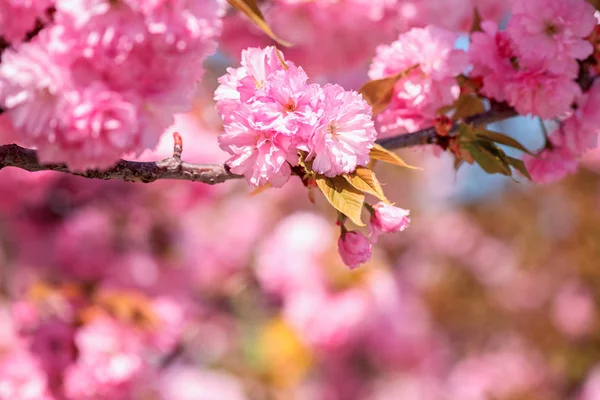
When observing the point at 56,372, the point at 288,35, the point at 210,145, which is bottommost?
the point at 56,372

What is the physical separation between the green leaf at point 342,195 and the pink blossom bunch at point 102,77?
7.2 inches

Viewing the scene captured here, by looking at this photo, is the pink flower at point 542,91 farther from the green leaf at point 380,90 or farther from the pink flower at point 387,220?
the pink flower at point 387,220

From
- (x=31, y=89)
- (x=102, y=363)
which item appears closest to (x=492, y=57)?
(x=31, y=89)

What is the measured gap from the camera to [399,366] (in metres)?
3.30

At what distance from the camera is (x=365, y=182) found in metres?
0.75

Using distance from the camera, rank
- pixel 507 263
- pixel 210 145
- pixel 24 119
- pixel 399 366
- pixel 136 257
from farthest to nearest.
Result: pixel 507 263 < pixel 399 366 < pixel 210 145 < pixel 136 257 < pixel 24 119

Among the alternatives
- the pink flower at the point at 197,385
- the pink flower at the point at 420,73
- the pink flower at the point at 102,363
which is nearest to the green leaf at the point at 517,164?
the pink flower at the point at 420,73

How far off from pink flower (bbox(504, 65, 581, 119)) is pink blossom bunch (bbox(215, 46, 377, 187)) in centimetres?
28

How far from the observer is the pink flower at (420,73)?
0.92m

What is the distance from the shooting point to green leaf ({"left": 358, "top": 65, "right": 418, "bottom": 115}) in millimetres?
909

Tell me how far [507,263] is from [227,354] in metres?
2.00

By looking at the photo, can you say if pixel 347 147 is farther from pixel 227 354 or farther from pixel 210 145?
pixel 227 354

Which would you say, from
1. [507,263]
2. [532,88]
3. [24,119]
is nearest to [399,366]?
[507,263]

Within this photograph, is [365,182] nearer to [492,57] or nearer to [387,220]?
[387,220]
